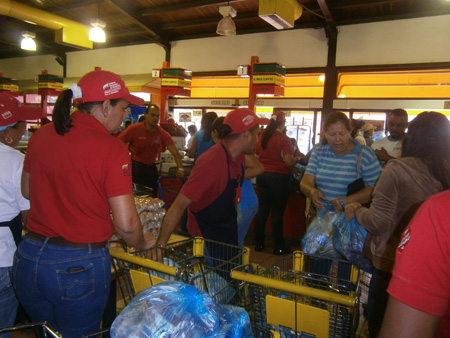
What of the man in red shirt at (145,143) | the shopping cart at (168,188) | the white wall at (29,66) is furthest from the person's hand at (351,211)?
the white wall at (29,66)

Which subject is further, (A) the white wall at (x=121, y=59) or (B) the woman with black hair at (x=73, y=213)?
(A) the white wall at (x=121, y=59)

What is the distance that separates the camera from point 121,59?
46.8 feet

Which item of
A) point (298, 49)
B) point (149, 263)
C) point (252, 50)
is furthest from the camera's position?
point (252, 50)

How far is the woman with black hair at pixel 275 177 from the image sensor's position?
530 cm

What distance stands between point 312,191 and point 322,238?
15.3 inches

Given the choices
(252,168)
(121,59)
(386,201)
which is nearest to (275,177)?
(252,168)

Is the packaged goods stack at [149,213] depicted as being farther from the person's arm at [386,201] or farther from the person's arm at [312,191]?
the person's arm at [386,201]


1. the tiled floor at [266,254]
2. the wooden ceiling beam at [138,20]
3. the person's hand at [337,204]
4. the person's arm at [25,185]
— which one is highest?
the wooden ceiling beam at [138,20]

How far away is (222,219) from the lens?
2.56m

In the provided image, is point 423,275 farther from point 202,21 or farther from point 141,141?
point 202,21

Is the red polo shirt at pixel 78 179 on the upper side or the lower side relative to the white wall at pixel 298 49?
lower

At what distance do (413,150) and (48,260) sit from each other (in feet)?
5.86

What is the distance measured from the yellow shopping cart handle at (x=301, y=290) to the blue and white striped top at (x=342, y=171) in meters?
1.36

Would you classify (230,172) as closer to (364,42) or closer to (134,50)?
(364,42)
